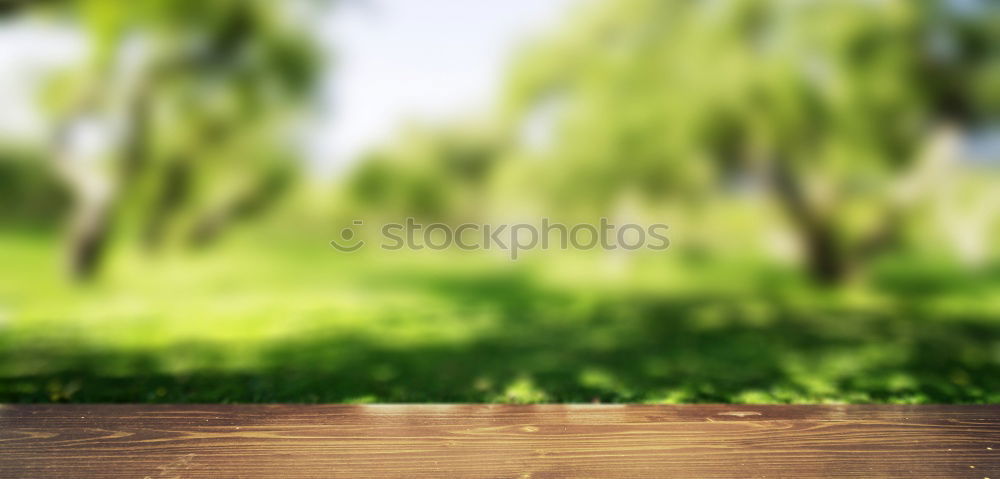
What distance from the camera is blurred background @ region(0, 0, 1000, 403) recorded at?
263 centimetres

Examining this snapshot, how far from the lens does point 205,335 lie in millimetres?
2652

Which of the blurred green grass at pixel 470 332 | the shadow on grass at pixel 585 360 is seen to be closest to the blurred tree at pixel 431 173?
the blurred green grass at pixel 470 332

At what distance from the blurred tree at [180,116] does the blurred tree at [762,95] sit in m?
1.22

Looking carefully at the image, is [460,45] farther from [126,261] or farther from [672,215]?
[126,261]

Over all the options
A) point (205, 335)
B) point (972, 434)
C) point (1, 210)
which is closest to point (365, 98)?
point (205, 335)

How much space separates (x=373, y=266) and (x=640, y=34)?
182 cm

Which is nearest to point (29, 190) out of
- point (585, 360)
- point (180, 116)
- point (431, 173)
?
point (180, 116)

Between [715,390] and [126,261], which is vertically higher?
[126,261]

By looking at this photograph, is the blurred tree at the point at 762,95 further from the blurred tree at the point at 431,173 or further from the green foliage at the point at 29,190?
the green foliage at the point at 29,190

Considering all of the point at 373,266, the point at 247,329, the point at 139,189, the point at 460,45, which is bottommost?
the point at 247,329

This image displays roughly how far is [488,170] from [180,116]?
1567mm

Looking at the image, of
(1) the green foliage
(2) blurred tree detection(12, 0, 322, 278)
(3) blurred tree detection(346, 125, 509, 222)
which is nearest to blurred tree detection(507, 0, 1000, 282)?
(3) blurred tree detection(346, 125, 509, 222)

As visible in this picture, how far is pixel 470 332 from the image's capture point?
2.75m

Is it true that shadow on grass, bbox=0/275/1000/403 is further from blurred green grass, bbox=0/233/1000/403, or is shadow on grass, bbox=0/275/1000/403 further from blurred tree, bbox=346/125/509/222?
blurred tree, bbox=346/125/509/222
